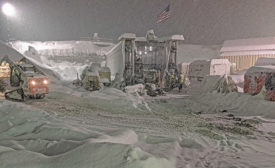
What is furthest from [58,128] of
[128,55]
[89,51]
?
[89,51]

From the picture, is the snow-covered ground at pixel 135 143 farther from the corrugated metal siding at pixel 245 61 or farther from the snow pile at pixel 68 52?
the snow pile at pixel 68 52

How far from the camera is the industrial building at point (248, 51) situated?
30.3 metres

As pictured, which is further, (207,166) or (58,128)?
(58,128)

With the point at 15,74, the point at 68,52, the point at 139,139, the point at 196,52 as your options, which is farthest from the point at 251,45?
the point at 68,52

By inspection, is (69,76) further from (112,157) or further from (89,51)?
(112,157)

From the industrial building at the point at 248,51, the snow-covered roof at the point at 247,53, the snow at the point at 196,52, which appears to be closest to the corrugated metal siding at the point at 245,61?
the industrial building at the point at 248,51

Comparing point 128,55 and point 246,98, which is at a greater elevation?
point 128,55

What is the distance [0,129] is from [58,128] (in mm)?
1901

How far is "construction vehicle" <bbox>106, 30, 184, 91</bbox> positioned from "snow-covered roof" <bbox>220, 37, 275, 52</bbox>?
17.0m

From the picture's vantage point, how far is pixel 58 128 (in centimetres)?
514

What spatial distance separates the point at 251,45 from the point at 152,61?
19.5m

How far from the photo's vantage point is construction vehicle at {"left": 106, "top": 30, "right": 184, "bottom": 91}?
20.3 meters

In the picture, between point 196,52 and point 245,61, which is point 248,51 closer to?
point 245,61

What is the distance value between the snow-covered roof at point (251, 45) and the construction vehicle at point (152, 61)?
16965 millimetres
